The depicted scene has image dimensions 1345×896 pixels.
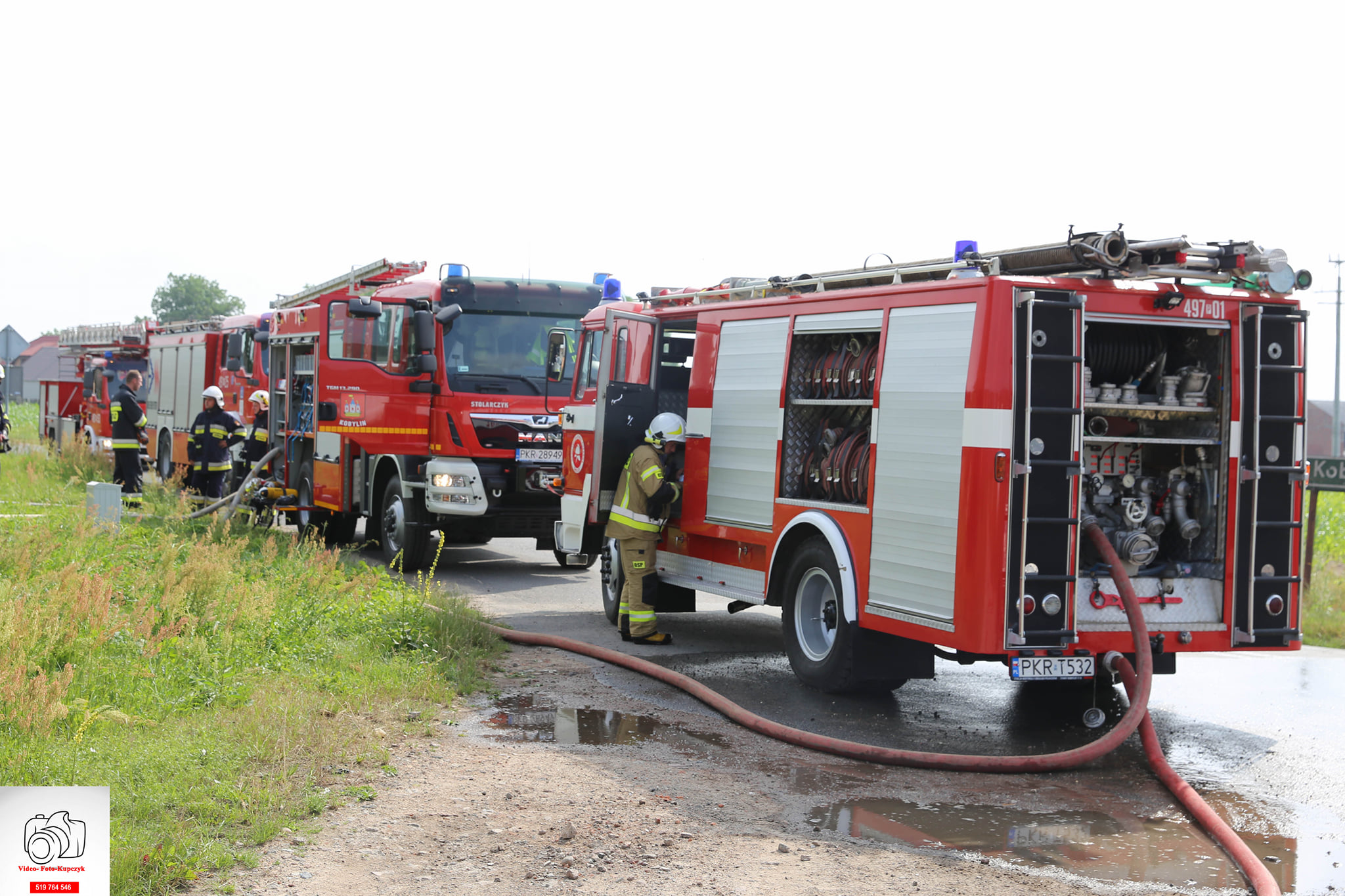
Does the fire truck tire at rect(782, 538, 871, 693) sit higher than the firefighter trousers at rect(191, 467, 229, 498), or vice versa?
the firefighter trousers at rect(191, 467, 229, 498)

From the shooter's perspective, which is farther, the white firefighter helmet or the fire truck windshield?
the fire truck windshield

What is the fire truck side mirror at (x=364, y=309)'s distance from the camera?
1292 cm

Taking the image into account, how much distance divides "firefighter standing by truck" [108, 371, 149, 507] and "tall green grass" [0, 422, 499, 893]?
190 inches

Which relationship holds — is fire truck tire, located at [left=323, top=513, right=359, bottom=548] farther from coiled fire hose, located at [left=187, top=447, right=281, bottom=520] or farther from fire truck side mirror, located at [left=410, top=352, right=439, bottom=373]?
fire truck side mirror, located at [left=410, top=352, right=439, bottom=373]

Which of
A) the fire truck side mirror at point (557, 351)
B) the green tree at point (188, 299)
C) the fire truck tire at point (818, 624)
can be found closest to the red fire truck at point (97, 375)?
the fire truck side mirror at point (557, 351)

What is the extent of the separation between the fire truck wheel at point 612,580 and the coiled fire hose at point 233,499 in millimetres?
5235

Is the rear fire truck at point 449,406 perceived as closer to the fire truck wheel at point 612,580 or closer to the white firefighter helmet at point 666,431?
the fire truck wheel at point 612,580

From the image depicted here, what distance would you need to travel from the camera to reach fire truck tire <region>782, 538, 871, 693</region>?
756 cm

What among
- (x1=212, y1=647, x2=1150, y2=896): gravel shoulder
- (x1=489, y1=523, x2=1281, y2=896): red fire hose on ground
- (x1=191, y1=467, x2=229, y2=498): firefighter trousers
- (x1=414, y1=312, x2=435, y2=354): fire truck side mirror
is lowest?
(x1=212, y1=647, x2=1150, y2=896): gravel shoulder

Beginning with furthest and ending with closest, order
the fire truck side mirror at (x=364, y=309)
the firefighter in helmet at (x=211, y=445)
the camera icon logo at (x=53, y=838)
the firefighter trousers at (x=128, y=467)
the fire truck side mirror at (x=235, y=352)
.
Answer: the fire truck side mirror at (x=235, y=352), the firefighter trousers at (x=128, y=467), the firefighter in helmet at (x=211, y=445), the fire truck side mirror at (x=364, y=309), the camera icon logo at (x=53, y=838)

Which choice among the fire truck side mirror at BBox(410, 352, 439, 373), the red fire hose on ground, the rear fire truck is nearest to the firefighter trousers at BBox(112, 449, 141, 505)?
the rear fire truck

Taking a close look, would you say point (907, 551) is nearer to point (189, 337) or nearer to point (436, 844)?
point (436, 844)

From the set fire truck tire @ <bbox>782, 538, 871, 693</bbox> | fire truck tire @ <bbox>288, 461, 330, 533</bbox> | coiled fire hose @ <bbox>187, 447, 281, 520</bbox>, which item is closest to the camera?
fire truck tire @ <bbox>782, 538, 871, 693</bbox>

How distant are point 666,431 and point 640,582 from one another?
3.82 feet
